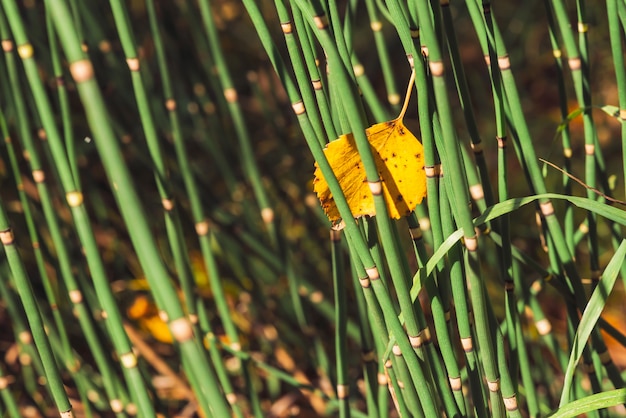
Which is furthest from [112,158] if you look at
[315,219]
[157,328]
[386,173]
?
[315,219]

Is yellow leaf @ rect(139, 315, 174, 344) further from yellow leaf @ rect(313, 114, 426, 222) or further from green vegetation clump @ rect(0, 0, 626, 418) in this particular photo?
yellow leaf @ rect(313, 114, 426, 222)

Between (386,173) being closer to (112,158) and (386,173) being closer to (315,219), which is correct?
(112,158)

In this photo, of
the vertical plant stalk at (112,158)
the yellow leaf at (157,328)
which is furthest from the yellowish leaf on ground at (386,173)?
the yellow leaf at (157,328)

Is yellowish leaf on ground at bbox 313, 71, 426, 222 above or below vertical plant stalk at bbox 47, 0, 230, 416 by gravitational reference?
below

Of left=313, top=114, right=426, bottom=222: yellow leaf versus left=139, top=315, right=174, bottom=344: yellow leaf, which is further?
left=139, top=315, right=174, bottom=344: yellow leaf

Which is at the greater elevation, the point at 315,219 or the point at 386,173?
the point at 386,173

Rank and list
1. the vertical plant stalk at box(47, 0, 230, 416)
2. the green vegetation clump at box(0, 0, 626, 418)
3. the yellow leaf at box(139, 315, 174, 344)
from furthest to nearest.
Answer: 1. the yellow leaf at box(139, 315, 174, 344)
2. the green vegetation clump at box(0, 0, 626, 418)
3. the vertical plant stalk at box(47, 0, 230, 416)

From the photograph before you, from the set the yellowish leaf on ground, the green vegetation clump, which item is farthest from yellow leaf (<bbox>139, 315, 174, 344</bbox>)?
the yellowish leaf on ground

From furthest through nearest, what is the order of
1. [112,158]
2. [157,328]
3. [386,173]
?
[157,328] < [386,173] < [112,158]

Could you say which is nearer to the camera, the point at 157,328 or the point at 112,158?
the point at 112,158

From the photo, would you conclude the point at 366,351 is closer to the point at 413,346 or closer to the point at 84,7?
the point at 413,346

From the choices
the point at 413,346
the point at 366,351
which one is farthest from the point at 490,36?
the point at 366,351
